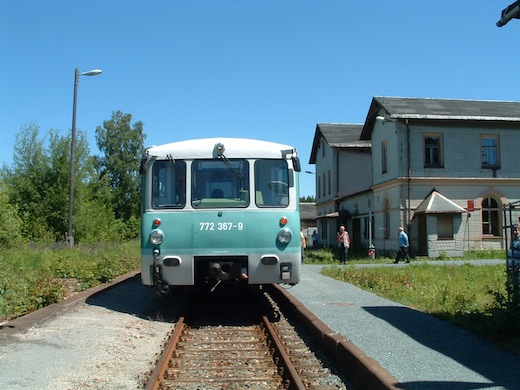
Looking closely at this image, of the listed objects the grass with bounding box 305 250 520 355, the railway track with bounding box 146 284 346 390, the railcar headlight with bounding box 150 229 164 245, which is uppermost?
the railcar headlight with bounding box 150 229 164 245

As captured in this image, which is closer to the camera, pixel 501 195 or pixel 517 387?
pixel 517 387

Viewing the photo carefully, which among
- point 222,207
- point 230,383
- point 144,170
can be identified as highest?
point 144,170

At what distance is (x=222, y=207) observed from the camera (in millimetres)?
9477

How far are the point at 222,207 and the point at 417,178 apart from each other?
21.1 m

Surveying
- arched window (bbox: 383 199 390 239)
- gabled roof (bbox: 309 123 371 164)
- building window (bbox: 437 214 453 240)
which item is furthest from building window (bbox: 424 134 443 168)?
gabled roof (bbox: 309 123 371 164)

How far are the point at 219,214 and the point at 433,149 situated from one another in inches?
881

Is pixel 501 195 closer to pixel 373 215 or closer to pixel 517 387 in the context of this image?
pixel 373 215

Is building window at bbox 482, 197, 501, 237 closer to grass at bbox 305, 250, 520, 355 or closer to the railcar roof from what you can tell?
grass at bbox 305, 250, 520, 355

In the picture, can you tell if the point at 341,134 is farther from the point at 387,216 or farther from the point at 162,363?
the point at 162,363

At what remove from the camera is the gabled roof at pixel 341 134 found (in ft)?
136

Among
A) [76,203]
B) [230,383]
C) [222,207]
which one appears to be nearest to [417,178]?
[76,203]

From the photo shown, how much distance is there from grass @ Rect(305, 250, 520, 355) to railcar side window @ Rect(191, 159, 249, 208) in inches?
145

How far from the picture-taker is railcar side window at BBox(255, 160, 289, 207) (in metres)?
9.56

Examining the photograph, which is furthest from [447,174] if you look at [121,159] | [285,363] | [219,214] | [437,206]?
[121,159]
